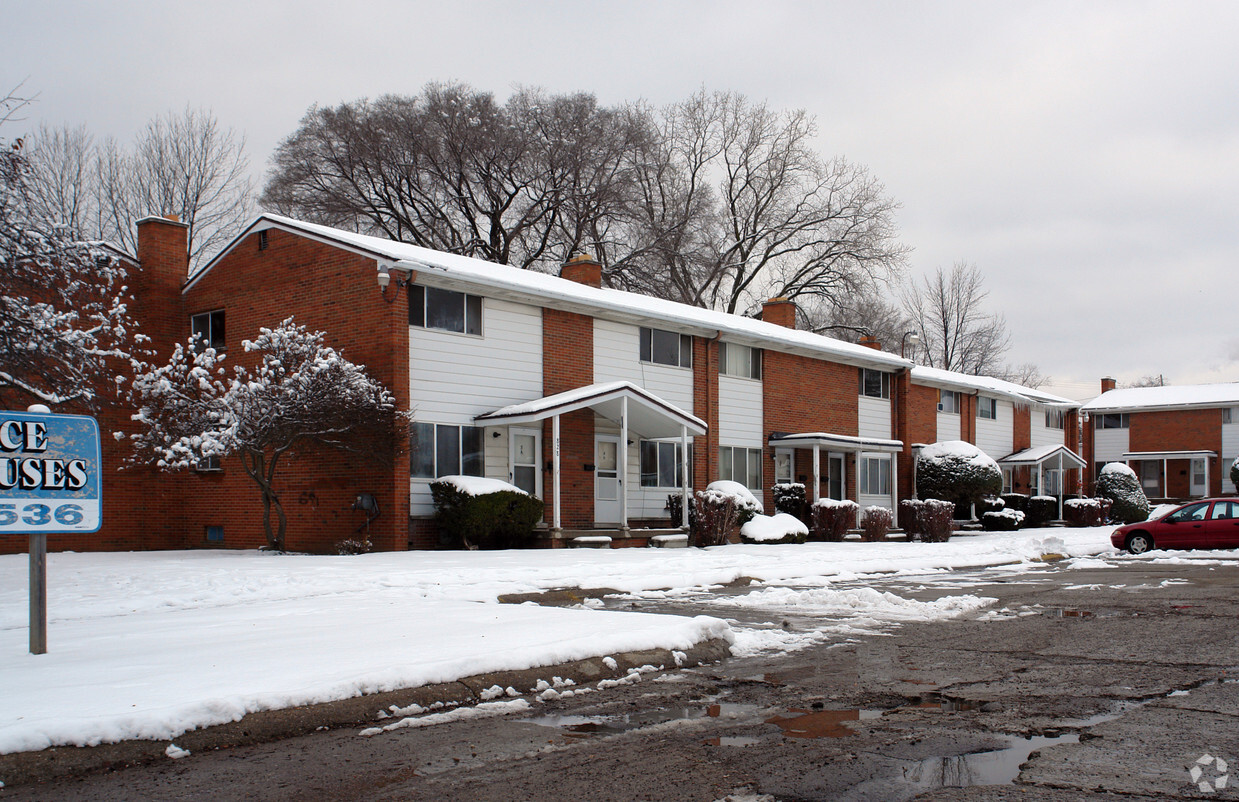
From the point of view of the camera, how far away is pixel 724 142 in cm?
5141

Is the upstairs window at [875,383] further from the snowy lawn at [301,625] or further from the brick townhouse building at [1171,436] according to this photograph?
the brick townhouse building at [1171,436]

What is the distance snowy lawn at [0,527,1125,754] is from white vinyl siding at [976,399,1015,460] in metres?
24.4

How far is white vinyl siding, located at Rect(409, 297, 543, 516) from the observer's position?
21.4 m

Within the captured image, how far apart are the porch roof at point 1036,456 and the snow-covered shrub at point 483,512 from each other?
26788 mm

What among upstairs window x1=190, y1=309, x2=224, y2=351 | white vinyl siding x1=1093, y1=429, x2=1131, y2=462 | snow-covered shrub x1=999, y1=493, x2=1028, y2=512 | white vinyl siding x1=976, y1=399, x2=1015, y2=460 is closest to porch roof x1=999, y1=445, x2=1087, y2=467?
white vinyl siding x1=976, y1=399, x2=1015, y2=460

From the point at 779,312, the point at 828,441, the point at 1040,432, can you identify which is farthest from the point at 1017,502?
the point at 828,441

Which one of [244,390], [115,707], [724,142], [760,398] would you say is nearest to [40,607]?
[115,707]

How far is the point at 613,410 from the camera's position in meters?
24.6

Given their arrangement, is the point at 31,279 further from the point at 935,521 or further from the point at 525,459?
the point at 935,521

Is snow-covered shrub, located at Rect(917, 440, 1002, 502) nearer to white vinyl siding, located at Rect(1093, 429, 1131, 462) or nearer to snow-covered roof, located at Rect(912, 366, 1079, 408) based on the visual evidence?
snow-covered roof, located at Rect(912, 366, 1079, 408)

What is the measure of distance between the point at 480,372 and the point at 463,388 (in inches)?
22.3

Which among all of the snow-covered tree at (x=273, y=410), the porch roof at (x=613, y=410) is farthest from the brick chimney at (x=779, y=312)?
the snow-covered tree at (x=273, y=410)

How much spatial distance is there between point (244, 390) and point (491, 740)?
46.7ft

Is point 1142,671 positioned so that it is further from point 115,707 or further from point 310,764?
point 115,707
